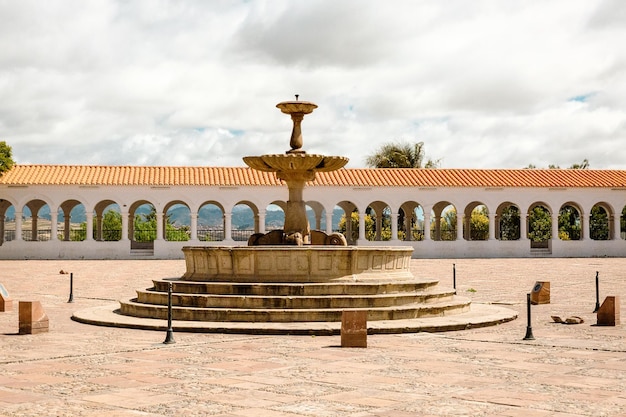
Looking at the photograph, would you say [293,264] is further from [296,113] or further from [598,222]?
[598,222]

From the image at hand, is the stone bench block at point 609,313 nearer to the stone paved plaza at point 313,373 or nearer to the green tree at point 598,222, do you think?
the stone paved plaza at point 313,373

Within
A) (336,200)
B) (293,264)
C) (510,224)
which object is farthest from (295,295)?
(510,224)

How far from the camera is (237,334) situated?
11578mm

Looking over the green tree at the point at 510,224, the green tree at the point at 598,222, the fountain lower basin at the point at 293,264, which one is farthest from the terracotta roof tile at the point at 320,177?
the fountain lower basin at the point at 293,264

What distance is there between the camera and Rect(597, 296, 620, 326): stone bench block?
1260 cm

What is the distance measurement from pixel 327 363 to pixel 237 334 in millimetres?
A: 2955

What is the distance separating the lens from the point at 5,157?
128ft

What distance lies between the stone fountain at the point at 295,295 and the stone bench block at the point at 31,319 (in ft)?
4.00

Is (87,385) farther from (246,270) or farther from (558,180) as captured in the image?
(558,180)

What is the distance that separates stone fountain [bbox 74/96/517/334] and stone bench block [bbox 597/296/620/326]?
144 centimetres

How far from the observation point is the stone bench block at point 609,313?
12602 mm

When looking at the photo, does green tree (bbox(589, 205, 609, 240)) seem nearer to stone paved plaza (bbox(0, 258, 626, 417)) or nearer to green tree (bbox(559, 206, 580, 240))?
green tree (bbox(559, 206, 580, 240))

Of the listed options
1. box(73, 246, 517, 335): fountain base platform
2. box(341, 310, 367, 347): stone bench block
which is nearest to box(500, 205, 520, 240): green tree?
box(73, 246, 517, 335): fountain base platform

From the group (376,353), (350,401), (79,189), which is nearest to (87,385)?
(350,401)
